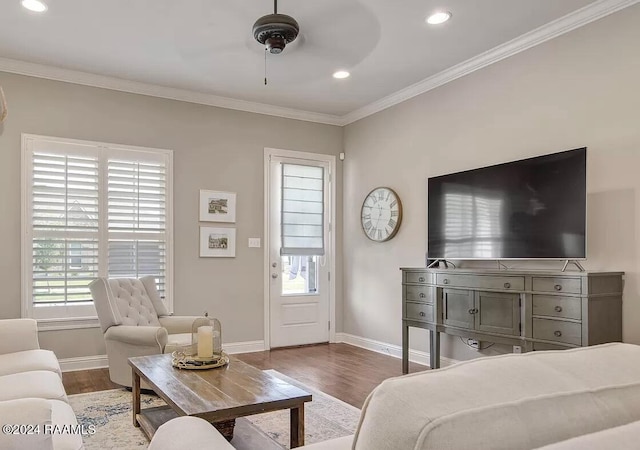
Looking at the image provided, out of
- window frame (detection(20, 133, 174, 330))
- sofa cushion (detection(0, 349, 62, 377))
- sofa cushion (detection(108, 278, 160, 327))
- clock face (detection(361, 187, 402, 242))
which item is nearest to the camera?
sofa cushion (detection(0, 349, 62, 377))

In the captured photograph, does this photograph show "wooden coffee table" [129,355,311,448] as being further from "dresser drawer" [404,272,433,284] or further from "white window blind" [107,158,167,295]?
"white window blind" [107,158,167,295]

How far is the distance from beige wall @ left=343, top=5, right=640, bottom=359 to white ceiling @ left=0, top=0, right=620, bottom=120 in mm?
310

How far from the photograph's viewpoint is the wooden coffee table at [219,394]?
7.22 ft

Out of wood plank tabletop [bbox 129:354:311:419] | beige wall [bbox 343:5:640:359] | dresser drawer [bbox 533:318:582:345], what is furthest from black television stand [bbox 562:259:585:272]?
wood plank tabletop [bbox 129:354:311:419]

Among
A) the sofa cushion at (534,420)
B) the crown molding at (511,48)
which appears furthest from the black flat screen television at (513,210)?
the sofa cushion at (534,420)

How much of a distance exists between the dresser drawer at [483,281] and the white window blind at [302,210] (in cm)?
224

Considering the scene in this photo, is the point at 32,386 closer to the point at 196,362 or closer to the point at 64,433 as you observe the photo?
the point at 64,433

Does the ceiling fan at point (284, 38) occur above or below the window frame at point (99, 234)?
above

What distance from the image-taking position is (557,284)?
3211mm

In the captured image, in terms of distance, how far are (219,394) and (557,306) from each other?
2231mm

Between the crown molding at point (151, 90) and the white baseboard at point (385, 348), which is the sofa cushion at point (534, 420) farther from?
the crown molding at point (151, 90)

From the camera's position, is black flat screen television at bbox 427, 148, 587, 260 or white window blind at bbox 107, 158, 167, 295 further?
white window blind at bbox 107, 158, 167, 295

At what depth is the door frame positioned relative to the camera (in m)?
5.77

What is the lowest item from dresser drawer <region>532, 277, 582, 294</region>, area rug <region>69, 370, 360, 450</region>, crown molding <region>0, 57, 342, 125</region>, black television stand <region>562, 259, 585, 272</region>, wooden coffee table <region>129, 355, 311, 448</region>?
area rug <region>69, 370, 360, 450</region>
